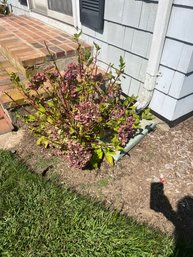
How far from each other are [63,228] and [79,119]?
872mm

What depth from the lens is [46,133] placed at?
242 cm

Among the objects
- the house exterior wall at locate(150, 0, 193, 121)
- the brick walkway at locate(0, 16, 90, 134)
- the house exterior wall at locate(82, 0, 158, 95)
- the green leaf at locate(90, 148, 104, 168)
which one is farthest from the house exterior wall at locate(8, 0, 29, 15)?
the green leaf at locate(90, 148, 104, 168)

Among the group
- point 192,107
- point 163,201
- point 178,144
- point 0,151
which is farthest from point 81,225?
point 192,107

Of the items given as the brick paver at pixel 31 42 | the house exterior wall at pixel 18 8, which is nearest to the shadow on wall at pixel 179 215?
the brick paver at pixel 31 42

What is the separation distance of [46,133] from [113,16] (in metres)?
1.66

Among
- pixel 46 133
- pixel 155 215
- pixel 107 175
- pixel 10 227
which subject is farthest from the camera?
pixel 46 133

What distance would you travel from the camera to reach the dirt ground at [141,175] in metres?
2.00

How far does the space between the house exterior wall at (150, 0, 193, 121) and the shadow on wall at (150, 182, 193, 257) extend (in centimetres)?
93

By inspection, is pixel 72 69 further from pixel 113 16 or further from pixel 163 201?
pixel 163 201

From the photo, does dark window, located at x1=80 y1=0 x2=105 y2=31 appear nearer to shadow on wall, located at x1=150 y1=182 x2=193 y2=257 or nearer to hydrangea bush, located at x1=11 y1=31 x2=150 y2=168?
hydrangea bush, located at x1=11 y1=31 x2=150 y2=168

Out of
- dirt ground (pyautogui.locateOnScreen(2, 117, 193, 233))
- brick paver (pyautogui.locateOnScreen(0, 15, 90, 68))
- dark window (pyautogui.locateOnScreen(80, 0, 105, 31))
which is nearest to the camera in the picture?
dirt ground (pyautogui.locateOnScreen(2, 117, 193, 233))

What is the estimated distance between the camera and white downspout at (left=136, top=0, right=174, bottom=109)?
7.13 feet

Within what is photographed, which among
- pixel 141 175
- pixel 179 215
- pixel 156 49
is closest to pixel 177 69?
pixel 156 49

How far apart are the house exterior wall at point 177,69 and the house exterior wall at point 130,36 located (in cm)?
25
